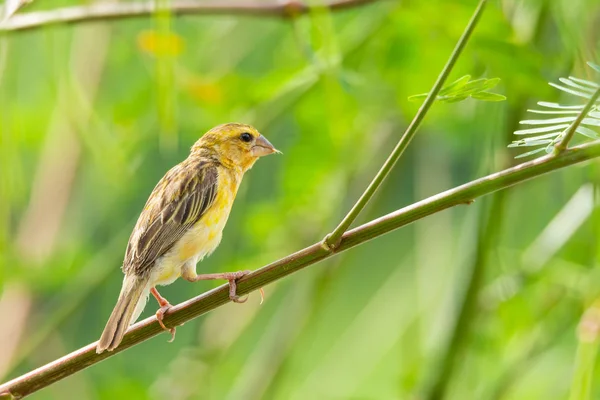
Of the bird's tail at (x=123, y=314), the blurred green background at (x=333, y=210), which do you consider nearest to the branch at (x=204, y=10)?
the blurred green background at (x=333, y=210)

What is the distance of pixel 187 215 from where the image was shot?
7.47ft

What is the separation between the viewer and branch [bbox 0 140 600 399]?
4.04ft

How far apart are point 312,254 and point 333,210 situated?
1.94 metres

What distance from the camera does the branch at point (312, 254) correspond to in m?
1.23

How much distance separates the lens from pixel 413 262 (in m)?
3.23

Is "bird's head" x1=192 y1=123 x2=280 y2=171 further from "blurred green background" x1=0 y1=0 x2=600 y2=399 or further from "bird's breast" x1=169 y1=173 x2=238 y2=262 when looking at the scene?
"blurred green background" x1=0 y1=0 x2=600 y2=399

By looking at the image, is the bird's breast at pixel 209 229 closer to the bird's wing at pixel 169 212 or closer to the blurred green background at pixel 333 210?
the bird's wing at pixel 169 212

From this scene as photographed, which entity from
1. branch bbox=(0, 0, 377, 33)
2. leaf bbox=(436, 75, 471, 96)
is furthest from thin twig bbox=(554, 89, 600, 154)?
branch bbox=(0, 0, 377, 33)

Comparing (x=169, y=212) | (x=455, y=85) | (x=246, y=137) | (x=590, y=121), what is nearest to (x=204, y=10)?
(x=246, y=137)

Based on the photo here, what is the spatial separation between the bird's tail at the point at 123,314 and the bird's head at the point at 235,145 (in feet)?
1.43

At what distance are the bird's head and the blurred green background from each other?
188 millimetres

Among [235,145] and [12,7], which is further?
[235,145]

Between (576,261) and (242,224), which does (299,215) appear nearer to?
(242,224)

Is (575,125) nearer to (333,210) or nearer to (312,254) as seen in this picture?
(312,254)
